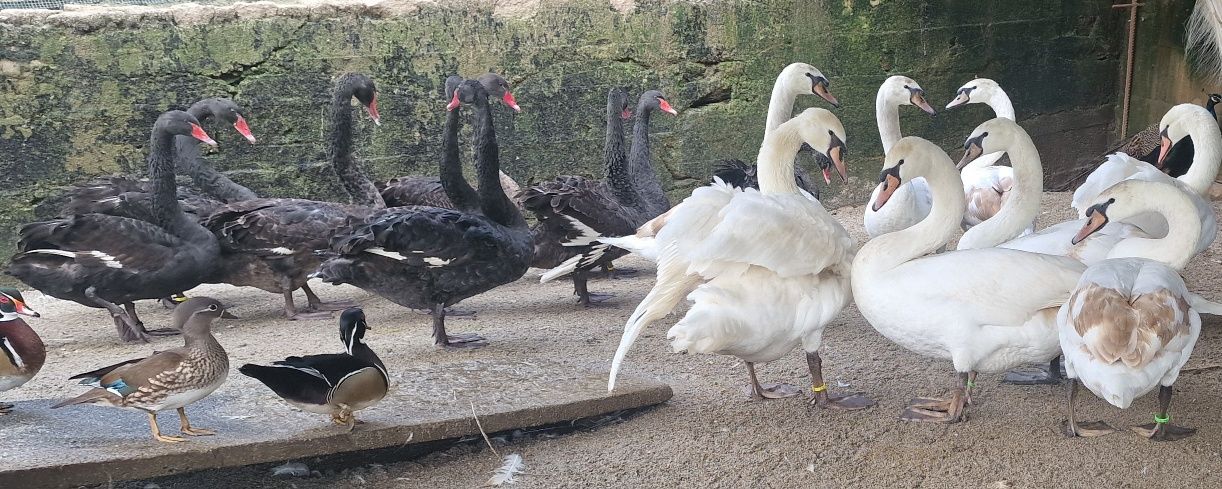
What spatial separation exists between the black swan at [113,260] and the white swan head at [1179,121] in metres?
5.31

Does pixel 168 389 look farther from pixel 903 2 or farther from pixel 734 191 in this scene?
pixel 903 2

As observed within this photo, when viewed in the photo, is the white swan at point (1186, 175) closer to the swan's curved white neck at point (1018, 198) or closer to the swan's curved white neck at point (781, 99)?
the swan's curved white neck at point (1018, 198)

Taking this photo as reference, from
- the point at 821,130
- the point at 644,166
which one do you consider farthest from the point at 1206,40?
the point at 821,130

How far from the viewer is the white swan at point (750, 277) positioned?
150 inches

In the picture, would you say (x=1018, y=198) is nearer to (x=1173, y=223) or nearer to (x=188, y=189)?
(x=1173, y=223)

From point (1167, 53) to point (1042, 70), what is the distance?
108cm

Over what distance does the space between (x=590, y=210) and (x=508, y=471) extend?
2.42 metres

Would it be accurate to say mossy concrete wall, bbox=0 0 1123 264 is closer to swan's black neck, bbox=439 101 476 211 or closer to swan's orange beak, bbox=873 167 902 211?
swan's black neck, bbox=439 101 476 211

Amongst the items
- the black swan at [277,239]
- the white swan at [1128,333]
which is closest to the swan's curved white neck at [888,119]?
the white swan at [1128,333]

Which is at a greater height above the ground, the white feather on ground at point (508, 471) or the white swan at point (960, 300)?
the white swan at point (960, 300)

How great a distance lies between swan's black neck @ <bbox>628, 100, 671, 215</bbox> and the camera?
6.71 meters

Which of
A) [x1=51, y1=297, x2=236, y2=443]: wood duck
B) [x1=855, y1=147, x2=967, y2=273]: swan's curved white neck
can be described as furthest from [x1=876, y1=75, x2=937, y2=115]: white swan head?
[x1=51, y1=297, x2=236, y2=443]: wood duck

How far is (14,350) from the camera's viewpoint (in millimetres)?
3836

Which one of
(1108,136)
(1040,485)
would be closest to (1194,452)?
(1040,485)
